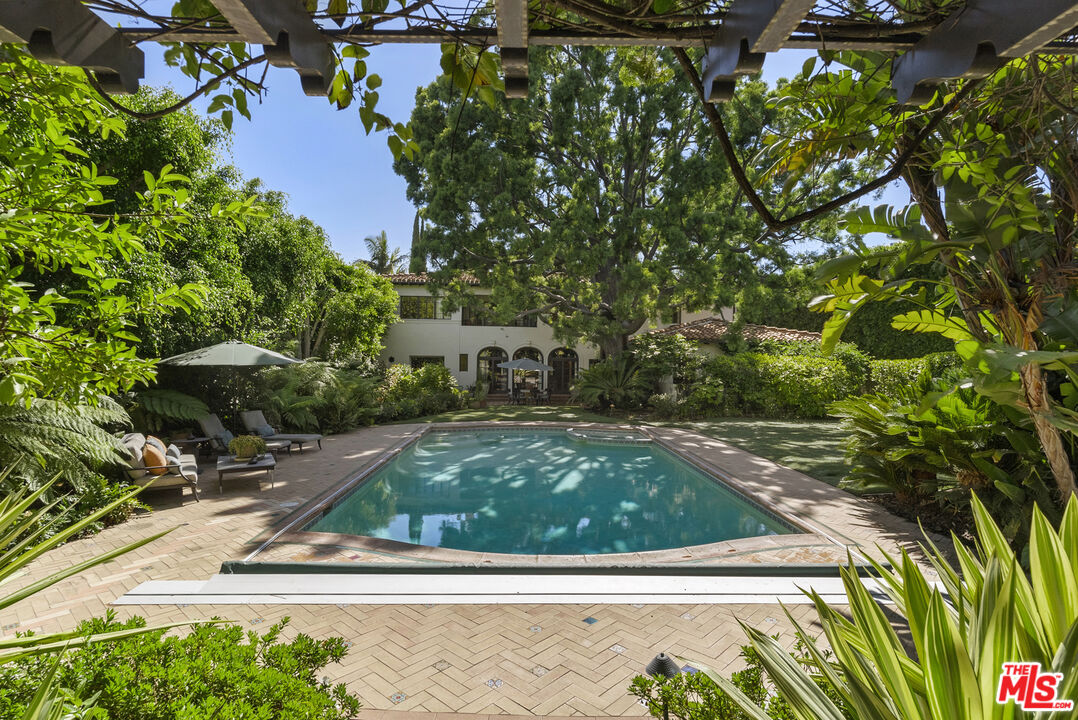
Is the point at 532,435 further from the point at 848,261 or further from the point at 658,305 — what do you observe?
the point at 848,261

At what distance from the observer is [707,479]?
31.7 ft

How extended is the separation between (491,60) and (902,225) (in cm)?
300

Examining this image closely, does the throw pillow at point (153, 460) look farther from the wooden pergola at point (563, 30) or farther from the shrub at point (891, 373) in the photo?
the shrub at point (891, 373)

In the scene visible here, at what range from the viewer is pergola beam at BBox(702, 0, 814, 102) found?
4.75 ft

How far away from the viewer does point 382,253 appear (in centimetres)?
3800

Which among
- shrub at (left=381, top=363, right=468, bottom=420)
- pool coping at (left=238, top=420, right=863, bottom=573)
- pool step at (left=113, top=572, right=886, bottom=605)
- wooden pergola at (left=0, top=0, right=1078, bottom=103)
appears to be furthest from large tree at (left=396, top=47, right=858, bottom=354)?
wooden pergola at (left=0, top=0, right=1078, bottom=103)

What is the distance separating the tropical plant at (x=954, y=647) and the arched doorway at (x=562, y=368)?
1009 inches

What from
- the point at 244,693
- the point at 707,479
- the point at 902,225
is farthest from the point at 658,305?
the point at 244,693

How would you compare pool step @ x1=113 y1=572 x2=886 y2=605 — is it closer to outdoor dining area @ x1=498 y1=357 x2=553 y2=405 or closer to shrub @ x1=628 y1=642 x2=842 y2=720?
Answer: shrub @ x1=628 y1=642 x2=842 y2=720

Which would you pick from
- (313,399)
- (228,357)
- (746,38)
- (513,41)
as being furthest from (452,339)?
(746,38)

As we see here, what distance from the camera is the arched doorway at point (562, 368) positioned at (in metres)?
27.5

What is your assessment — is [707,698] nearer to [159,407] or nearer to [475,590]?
[475,590]

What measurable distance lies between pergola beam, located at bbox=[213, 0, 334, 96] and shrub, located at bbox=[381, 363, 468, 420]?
16.6 metres

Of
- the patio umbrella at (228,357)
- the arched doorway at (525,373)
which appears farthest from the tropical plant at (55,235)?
the arched doorway at (525,373)
